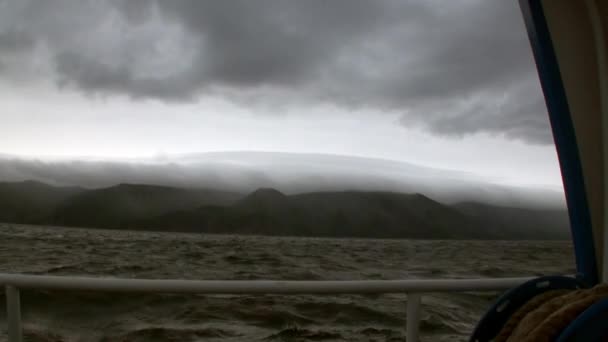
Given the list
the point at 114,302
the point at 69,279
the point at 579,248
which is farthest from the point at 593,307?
the point at 114,302

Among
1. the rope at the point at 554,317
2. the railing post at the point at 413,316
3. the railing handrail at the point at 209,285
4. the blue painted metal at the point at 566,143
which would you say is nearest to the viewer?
the rope at the point at 554,317

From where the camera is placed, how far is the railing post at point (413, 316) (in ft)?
7.07

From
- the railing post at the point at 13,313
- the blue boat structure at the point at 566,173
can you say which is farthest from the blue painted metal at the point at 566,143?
the railing post at the point at 13,313

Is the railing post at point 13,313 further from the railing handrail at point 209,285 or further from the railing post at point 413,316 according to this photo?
the railing post at point 413,316

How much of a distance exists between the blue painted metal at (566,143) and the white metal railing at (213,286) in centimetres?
71

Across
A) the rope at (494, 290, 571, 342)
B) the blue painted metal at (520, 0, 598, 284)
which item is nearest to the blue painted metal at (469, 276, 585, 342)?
the rope at (494, 290, 571, 342)

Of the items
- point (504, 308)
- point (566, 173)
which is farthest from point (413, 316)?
point (566, 173)

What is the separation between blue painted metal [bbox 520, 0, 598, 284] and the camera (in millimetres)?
2301

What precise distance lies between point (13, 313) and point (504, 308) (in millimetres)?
2091

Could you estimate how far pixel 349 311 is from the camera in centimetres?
899

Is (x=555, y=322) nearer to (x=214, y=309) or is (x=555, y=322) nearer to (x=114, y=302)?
(x=214, y=309)

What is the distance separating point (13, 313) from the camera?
2.05 metres

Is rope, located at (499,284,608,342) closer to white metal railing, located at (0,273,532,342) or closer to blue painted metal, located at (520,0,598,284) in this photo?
white metal railing, located at (0,273,532,342)

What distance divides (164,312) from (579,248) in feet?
25.7
